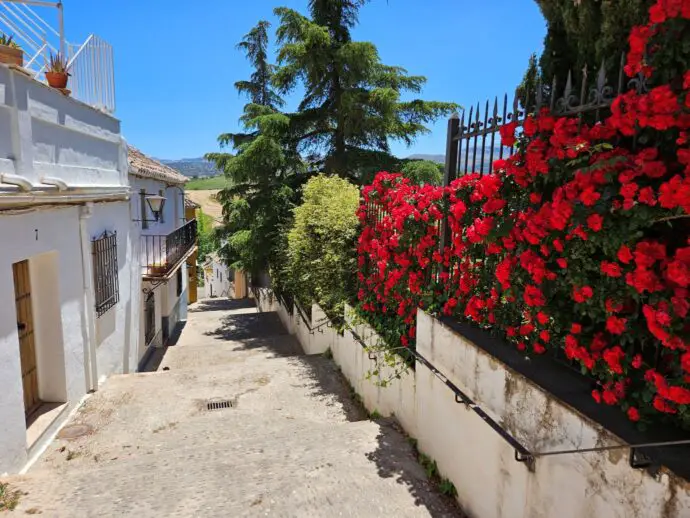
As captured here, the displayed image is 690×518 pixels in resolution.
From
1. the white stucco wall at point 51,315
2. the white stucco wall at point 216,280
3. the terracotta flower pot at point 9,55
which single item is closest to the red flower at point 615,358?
the white stucco wall at point 51,315

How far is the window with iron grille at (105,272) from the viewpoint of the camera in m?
7.76

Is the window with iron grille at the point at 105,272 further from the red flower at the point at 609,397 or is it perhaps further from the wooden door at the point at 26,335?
the red flower at the point at 609,397

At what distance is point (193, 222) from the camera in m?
17.5

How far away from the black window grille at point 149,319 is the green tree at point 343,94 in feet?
22.3

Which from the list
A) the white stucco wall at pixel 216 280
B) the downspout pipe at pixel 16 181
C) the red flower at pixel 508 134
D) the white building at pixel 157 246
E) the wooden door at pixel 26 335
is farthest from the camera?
the white stucco wall at pixel 216 280

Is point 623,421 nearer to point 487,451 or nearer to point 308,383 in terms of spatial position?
point 487,451

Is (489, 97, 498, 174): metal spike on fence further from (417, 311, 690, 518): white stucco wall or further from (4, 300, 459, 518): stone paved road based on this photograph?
(4, 300, 459, 518): stone paved road

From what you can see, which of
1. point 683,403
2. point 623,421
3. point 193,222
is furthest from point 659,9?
point 193,222

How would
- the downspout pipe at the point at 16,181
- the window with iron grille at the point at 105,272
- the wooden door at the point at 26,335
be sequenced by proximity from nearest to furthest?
the downspout pipe at the point at 16,181
the wooden door at the point at 26,335
the window with iron grille at the point at 105,272

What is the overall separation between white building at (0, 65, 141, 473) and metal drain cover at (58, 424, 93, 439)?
154 millimetres

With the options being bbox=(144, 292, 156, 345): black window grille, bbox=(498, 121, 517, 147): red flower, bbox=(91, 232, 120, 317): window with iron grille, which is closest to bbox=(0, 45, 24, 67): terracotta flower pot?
bbox=(91, 232, 120, 317): window with iron grille

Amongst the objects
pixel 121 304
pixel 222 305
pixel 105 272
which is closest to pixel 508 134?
pixel 105 272

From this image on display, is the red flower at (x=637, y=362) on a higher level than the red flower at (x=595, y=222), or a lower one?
lower

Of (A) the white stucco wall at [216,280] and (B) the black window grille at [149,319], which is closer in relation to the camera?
(B) the black window grille at [149,319]
